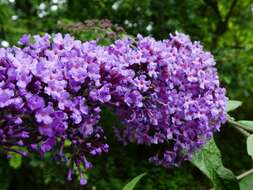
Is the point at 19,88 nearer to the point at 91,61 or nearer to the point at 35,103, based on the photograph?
the point at 35,103

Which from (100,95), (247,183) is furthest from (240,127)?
(100,95)

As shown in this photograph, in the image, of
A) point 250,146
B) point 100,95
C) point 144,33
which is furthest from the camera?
point 144,33

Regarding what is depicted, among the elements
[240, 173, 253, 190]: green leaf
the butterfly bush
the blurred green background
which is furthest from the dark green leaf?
the blurred green background

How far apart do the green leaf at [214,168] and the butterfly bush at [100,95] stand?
0.22 feet

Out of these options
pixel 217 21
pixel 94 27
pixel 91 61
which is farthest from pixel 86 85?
pixel 217 21

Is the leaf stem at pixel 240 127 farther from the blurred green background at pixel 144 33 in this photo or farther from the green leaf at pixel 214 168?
the blurred green background at pixel 144 33

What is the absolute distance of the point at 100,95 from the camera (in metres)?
0.99

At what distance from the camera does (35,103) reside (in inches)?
34.6

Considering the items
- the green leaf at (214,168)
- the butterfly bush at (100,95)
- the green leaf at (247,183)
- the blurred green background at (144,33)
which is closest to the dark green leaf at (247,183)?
the green leaf at (247,183)

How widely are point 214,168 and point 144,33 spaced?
205 cm

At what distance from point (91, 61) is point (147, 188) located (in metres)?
2.51

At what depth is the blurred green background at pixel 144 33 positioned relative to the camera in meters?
3.04

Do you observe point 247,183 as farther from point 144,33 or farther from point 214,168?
point 144,33

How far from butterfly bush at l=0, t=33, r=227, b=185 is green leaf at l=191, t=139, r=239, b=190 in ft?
0.22
